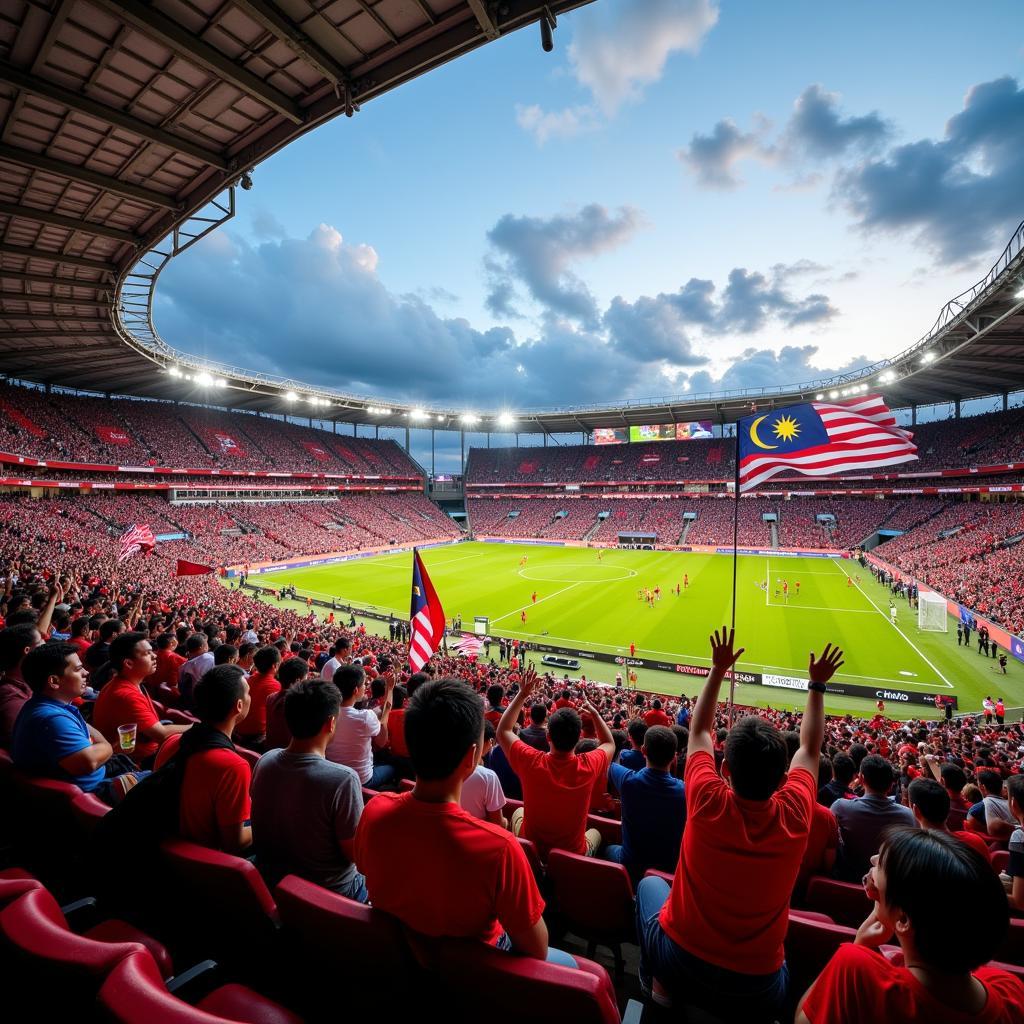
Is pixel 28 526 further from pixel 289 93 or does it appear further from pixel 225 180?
pixel 289 93

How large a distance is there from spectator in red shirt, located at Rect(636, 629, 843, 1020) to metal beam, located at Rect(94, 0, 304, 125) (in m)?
13.7

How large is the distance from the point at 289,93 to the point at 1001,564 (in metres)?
39.9

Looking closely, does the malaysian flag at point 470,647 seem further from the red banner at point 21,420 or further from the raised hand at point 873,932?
the red banner at point 21,420

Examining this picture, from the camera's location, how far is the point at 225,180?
13.5 meters

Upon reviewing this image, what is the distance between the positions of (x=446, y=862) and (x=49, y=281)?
27.0m

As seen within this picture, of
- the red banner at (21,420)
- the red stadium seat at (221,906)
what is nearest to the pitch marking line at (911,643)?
the red stadium seat at (221,906)

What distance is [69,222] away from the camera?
1545 centimetres

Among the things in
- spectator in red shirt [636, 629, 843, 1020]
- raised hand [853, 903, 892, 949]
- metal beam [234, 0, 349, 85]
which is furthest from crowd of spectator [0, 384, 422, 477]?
raised hand [853, 903, 892, 949]

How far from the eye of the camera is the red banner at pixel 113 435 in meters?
44.4

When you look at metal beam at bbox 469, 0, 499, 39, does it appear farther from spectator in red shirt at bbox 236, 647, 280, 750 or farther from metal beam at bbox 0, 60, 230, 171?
spectator in red shirt at bbox 236, 647, 280, 750

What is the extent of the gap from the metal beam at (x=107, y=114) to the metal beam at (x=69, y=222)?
5529 mm

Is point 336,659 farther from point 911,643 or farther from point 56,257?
point 911,643

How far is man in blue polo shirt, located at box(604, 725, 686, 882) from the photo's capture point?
3.73 m

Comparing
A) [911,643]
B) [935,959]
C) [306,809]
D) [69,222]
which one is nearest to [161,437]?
[69,222]
